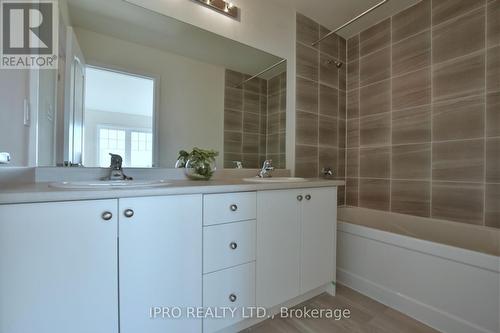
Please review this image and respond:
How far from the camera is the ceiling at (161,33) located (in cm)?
124

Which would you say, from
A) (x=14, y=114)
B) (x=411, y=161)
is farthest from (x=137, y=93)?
(x=411, y=161)

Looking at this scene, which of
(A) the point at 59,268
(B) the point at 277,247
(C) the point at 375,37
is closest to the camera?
(A) the point at 59,268

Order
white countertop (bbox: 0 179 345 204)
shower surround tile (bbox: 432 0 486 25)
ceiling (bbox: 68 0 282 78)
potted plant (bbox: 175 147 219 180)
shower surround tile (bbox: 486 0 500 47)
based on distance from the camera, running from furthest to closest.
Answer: shower surround tile (bbox: 432 0 486 25), shower surround tile (bbox: 486 0 500 47), potted plant (bbox: 175 147 219 180), ceiling (bbox: 68 0 282 78), white countertop (bbox: 0 179 345 204)

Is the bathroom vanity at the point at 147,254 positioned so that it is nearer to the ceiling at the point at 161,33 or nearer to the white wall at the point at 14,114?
the white wall at the point at 14,114

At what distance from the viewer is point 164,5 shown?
138cm

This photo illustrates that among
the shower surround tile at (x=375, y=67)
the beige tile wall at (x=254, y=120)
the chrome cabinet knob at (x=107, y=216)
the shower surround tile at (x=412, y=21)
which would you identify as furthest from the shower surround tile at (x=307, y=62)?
the chrome cabinet knob at (x=107, y=216)

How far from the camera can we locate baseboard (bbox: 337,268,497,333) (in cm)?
120

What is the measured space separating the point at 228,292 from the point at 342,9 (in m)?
2.35

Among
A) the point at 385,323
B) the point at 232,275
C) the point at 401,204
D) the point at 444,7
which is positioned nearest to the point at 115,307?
the point at 232,275

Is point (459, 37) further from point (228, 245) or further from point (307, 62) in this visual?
point (228, 245)

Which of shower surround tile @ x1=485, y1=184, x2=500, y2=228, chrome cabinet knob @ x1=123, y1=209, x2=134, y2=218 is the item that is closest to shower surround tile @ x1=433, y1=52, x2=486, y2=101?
shower surround tile @ x1=485, y1=184, x2=500, y2=228

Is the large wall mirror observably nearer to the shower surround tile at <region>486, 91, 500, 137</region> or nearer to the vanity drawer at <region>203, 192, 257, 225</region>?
the vanity drawer at <region>203, 192, 257, 225</region>

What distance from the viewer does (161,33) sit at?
1.43 metres

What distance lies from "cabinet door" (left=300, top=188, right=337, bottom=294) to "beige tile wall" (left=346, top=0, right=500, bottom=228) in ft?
3.03
